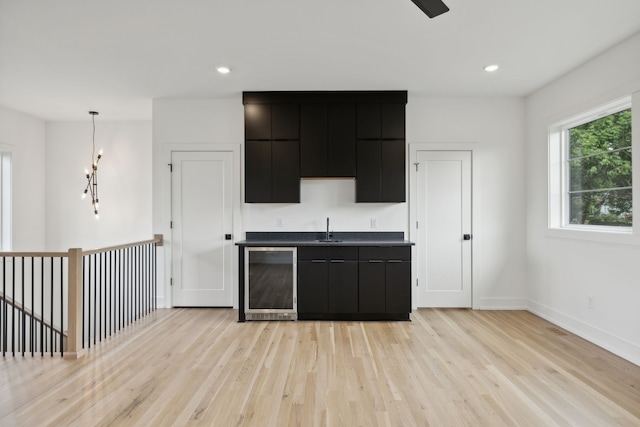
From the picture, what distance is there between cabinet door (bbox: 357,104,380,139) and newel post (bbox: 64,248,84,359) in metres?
3.16

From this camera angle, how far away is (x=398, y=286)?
156 inches

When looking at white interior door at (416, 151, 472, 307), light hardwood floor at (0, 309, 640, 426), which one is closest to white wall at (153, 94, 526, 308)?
white interior door at (416, 151, 472, 307)

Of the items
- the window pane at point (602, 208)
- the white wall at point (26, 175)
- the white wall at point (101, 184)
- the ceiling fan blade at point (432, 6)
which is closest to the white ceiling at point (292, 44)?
the ceiling fan blade at point (432, 6)

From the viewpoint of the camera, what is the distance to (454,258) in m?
4.48

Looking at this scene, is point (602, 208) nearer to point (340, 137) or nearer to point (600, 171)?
point (600, 171)

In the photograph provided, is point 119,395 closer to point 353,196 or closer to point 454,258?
point 353,196

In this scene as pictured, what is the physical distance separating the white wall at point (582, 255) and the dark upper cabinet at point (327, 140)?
7.30 feet

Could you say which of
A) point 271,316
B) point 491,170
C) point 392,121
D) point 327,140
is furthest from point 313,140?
point 491,170

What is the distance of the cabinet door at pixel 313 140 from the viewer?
426 centimetres

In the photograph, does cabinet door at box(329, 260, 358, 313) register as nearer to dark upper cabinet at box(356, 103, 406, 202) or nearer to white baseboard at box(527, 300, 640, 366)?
dark upper cabinet at box(356, 103, 406, 202)

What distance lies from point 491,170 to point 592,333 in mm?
2086

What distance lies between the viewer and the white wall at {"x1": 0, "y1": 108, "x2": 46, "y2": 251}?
16.1ft

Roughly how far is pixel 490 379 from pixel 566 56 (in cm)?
297

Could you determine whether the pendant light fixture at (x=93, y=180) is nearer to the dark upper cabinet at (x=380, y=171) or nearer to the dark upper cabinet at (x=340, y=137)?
the dark upper cabinet at (x=340, y=137)
